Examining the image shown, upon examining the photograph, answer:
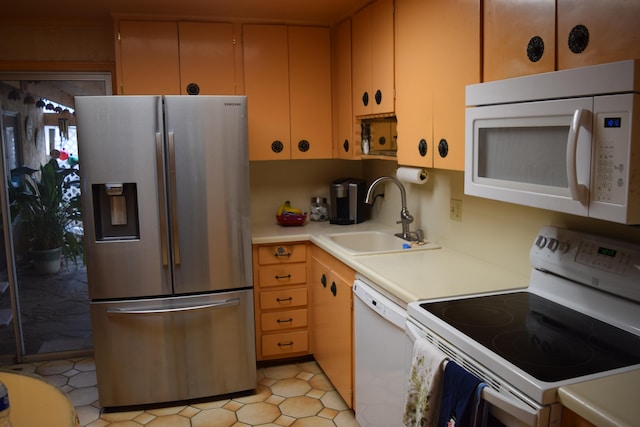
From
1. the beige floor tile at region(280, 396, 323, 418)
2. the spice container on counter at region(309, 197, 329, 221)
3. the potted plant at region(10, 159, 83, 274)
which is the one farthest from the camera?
the spice container on counter at region(309, 197, 329, 221)

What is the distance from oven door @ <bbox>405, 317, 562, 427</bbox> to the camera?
124 cm

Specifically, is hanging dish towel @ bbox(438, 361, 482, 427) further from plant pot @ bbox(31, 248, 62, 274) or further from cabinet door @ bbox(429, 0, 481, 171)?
plant pot @ bbox(31, 248, 62, 274)

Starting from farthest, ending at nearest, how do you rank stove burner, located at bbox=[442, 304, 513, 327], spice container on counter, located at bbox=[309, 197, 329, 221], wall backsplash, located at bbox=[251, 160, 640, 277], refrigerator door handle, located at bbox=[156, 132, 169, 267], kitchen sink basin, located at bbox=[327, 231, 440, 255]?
spice container on counter, located at bbox=[309, 197, 329, 221], kitchen sink basin, located at bbox=[327, 231, 440, 255], refrigerator door handle, located at bbox=[156, 132, 169, 267], wall backsplash, located at bbox=[251, 160, 640, 277], stove burner, located at bbox=[442, 304, 513, 327]

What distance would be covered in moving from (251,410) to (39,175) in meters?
2.11

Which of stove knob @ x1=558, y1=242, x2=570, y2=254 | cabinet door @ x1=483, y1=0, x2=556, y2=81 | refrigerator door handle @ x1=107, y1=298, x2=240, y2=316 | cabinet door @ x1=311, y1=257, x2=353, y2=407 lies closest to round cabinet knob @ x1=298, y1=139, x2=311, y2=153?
cabinet door @ x1=311, y1=257, x2=353, y2=407

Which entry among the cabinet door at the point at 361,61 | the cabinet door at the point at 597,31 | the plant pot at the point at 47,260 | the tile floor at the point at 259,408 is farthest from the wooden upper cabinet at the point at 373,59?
the plant pot at the point at 47,260

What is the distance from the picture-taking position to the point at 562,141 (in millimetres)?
1495

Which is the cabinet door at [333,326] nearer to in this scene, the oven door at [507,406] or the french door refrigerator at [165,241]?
the french door refrigerator at [165,241]

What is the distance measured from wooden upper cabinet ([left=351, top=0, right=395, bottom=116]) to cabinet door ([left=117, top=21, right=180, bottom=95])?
109 centimetres

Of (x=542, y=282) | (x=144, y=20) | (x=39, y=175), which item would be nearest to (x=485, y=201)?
(x=542, y=282)

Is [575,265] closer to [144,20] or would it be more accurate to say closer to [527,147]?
[527,147]

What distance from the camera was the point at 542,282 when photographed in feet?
6.26

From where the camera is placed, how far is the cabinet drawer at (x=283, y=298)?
329 cm

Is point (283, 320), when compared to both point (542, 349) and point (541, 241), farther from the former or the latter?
point (542, 349)
